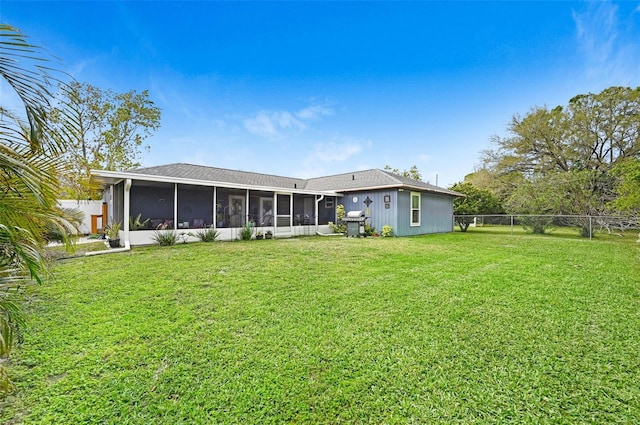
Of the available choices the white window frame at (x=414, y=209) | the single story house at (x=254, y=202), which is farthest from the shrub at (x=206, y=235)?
the white window frame at (x=414, y=209)

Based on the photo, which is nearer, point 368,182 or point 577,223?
point 577,223

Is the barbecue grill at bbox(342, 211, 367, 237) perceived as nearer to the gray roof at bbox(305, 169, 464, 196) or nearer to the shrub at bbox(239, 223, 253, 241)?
the gray roof at bbox(305, 169, 464, 196)

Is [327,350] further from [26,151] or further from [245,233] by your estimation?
[245,233]

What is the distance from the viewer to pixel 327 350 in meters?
2.59

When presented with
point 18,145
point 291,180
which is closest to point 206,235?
point 18,145

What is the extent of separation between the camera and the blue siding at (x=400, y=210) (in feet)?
41.7

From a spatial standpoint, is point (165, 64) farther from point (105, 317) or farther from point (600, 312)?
point (600, 312)

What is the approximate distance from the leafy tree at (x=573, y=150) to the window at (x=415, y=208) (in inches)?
263

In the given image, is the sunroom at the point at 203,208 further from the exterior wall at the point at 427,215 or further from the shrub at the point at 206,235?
the exterior wall at the point at 427,215

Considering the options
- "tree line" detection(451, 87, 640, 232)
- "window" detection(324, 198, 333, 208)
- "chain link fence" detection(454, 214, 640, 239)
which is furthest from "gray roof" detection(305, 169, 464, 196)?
"tree line" detection(451, 87, 640, 232)

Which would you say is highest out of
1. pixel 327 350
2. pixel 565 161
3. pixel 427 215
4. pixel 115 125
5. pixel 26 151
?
pixel 115 125

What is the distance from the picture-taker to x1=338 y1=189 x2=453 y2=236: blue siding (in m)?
12.7

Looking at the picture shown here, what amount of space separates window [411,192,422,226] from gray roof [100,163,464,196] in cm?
47

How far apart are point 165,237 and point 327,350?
824 cm
